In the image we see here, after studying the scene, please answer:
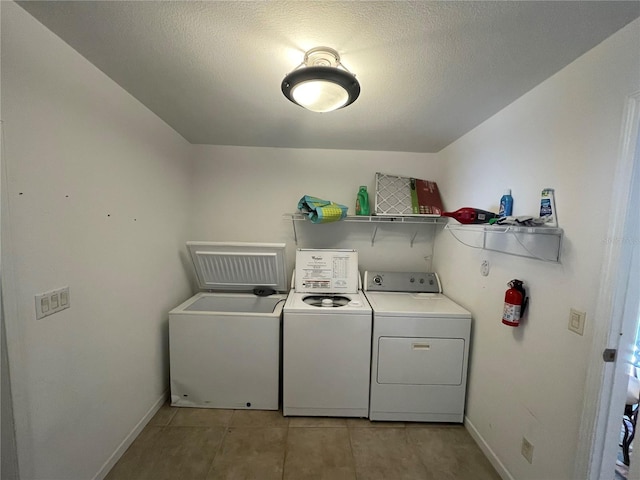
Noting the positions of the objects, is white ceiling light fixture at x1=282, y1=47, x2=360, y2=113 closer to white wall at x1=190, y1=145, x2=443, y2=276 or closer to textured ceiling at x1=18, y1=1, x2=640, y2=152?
textured ceiling at x1=18, y1=1, x2=640, y2=152

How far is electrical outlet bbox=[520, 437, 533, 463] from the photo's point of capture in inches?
54.2

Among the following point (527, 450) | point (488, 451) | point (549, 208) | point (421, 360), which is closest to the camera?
point (549, 208)

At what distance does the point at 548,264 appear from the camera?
1.33 meters

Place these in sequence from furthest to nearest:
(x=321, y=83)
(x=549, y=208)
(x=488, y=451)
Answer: (x=488, y=451), (x=549, y=208), (x=321, y=83)

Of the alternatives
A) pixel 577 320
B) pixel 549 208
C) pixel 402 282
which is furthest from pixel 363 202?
pixel 577 320

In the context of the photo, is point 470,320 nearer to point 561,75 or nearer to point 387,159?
point 561,75

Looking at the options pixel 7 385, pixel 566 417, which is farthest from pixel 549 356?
pixel 7 385

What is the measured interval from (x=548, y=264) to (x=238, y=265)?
7.77 feet

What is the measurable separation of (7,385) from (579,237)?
2.67 metres

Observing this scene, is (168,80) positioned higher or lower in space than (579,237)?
higher

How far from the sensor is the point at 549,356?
1304mm

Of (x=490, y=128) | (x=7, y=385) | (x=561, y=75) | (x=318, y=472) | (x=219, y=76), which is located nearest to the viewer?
(x=7, y=385)

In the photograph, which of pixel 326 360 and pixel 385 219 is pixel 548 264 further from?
pixel 326 360

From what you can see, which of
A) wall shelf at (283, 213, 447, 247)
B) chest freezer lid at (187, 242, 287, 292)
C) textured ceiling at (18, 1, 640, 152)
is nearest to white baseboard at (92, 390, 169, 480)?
chest freezer lid at (187, 242, 287, 292)
